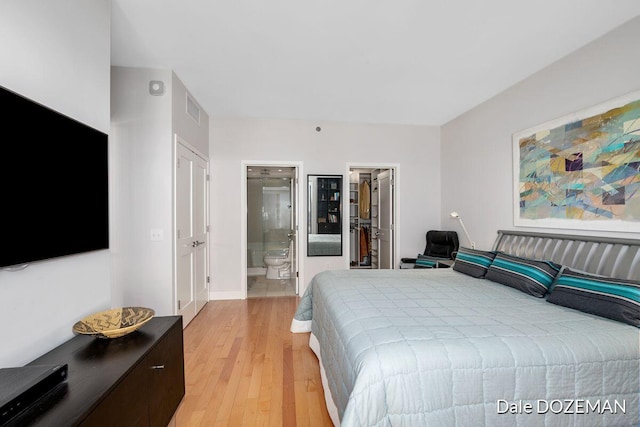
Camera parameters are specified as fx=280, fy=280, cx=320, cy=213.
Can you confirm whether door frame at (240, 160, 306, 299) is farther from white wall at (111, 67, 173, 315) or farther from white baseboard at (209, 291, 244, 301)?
white wall at (111, 67, 173, 315)

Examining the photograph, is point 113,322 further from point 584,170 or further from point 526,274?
point 584,170

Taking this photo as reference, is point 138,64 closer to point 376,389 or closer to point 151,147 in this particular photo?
point 151,147

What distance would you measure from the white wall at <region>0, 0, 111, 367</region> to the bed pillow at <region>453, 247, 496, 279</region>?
9.52ft

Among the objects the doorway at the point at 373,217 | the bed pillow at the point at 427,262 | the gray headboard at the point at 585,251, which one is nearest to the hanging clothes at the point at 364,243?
the doorway at the point at 373,217

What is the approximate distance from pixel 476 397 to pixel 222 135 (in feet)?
13.1

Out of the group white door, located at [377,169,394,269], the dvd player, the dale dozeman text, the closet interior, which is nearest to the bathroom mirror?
white door, located at [377,169,394,269]

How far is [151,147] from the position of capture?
2666mm

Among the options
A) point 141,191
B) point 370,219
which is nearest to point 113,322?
point 141,191

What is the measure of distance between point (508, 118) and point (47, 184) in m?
3.80

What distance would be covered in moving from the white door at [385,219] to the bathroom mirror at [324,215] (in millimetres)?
864

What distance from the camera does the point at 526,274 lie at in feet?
7.02

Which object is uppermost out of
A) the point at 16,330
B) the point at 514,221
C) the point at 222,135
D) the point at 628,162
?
the point at 222,135

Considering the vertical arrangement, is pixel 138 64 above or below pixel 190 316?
above

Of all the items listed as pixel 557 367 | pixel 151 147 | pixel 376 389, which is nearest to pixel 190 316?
pixel 151 147
